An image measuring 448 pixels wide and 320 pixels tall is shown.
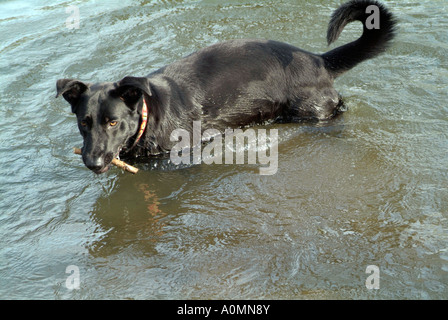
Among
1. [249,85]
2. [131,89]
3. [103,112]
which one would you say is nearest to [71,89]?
[103,112]

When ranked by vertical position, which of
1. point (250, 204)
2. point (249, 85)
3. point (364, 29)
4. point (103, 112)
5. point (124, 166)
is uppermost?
point (364, 29)

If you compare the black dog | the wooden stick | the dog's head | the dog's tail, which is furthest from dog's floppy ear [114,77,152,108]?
the dog's tail

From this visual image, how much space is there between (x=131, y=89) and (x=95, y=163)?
72 centimetres

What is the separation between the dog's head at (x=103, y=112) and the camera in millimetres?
3865

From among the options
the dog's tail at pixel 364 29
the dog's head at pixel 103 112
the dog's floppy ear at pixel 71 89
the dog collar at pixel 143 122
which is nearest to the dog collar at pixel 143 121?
the dog collar at pixel 143 122

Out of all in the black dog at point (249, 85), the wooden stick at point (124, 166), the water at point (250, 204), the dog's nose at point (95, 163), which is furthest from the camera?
the black dog at point (249, 85)

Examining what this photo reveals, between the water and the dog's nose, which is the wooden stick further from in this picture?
the dog's nose

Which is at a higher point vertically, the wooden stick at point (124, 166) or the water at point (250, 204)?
the wooden stick at point (124, 166)

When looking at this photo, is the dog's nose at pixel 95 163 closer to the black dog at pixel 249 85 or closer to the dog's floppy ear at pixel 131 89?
the black dog at pixel 249 85

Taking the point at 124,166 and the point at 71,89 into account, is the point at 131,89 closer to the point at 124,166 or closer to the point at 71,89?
the point at 71,89

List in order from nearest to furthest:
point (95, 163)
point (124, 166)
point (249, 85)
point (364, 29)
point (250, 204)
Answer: point (95, 163) → point (250, 204) → point (124, 166) → point (364, 29) → point (249, 85)

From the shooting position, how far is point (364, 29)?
15.6 feet

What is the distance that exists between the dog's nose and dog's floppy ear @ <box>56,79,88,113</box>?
565 millimetres
